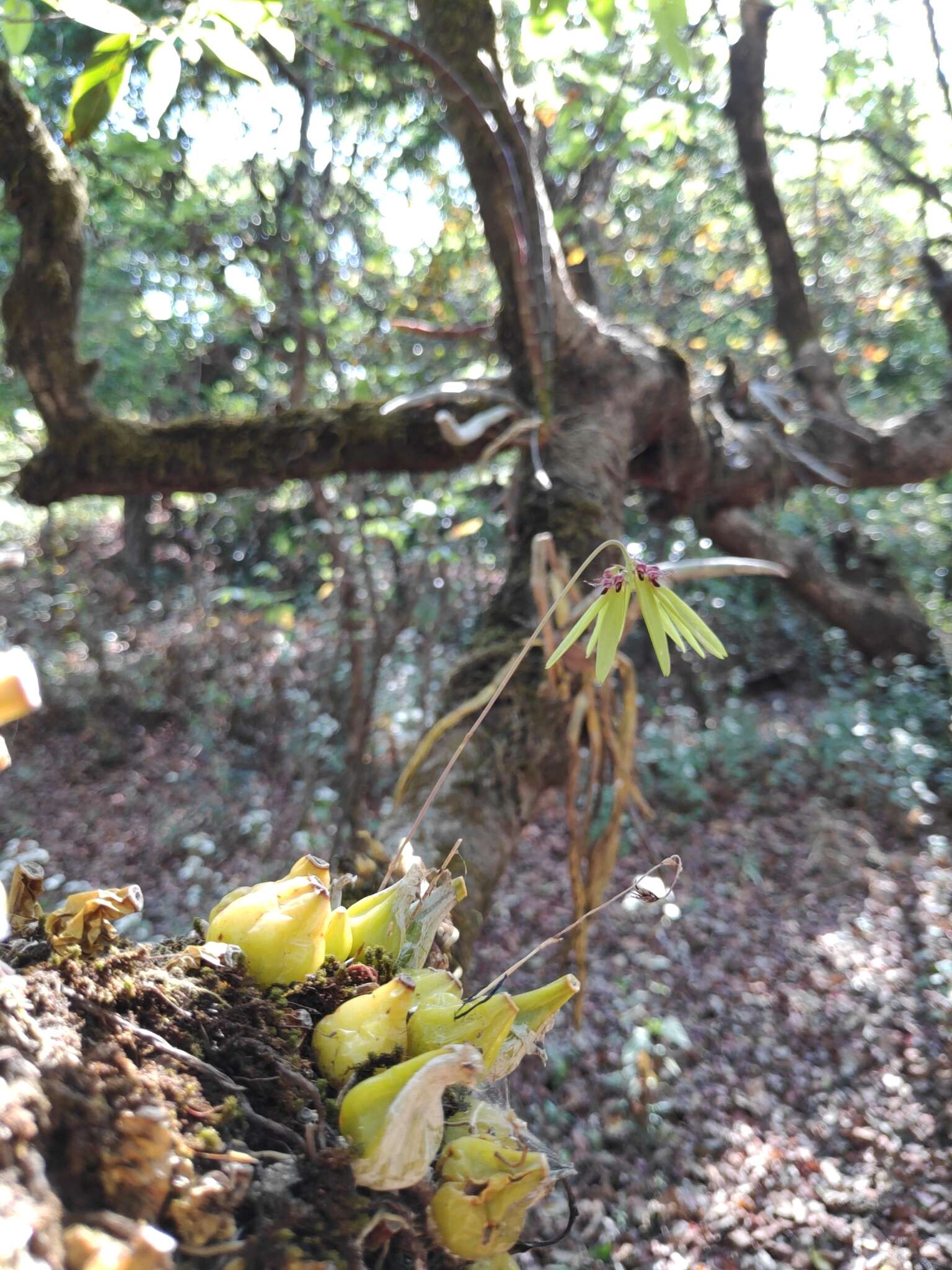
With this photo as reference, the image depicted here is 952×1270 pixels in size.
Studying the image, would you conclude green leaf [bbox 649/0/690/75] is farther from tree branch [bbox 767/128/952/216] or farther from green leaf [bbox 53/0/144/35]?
tree branch [bbox 767/128/952/216]

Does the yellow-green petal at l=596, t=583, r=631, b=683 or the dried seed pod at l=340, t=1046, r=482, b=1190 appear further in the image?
the yellow-green petal at l=596, t=583, r=631, b=683

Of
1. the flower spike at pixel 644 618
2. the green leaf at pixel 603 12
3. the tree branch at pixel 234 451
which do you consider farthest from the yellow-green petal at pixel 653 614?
the tree branch at pixel 234 451

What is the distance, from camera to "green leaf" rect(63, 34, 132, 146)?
1.38 m

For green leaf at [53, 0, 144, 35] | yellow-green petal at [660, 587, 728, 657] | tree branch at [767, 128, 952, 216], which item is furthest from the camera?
tree branch at [767, 128, 952, 216]

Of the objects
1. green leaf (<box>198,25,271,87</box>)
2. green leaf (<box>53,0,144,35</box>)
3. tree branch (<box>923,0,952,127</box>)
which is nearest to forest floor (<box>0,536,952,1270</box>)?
green leaf (<box>198,25,271,87</box>)

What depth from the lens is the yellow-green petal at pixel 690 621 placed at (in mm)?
838

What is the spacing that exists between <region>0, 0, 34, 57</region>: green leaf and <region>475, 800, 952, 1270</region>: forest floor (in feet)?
11.2

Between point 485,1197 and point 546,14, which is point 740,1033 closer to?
point 485,1197

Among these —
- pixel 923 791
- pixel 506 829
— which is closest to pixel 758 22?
pixel 923 791

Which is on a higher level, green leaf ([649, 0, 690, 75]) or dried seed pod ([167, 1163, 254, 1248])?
green leaf ([649, 0, 690, 75])

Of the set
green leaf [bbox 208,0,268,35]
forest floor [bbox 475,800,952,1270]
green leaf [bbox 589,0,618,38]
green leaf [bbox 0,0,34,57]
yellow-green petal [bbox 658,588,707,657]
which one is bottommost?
forest floor [bbox 475,800,952,1270]

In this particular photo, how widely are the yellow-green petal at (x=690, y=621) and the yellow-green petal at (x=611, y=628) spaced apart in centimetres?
5

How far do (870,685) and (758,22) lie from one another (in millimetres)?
4444

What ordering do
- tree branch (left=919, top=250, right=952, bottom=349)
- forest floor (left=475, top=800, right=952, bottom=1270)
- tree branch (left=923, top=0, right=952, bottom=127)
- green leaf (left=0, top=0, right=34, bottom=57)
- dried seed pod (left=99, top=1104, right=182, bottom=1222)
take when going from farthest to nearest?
tree branch (left=919, top=250, right=952, bottom=349)
tree branch (left=923, top=0, right=952, bottom=127)
forest floor (left=475, top=800, right=952, bottom=1270)
green leaf (left=0, top=0, right=34, bottom=57)
dried seed pod (left=99, top=1104, right=182, bottom=1222)
